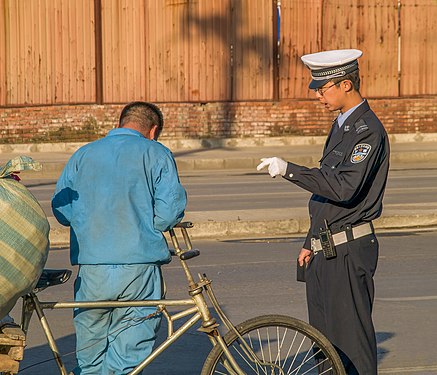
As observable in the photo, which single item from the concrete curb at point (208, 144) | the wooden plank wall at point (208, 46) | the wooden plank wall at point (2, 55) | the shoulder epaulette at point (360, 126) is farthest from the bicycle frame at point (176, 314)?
the wooden plank wall at point (2, 55)

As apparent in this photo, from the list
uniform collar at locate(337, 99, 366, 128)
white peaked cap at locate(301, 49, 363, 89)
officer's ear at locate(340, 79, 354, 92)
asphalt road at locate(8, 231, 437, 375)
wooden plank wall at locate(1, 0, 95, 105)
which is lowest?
asphalt road at locate(8, 231, 437, 375)

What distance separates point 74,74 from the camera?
2548cm

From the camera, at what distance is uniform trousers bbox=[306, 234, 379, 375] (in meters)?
5.64

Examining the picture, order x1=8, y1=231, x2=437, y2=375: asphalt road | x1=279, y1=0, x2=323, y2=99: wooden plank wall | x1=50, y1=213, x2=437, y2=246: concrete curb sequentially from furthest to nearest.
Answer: x1=279, y1=0, x2=323, y2=99: wooden plank wall < x1=50, y1=213, x2=437, y2=246: concrete curb < x1=8, y1=231, x2=437, y2=375: asphalt road

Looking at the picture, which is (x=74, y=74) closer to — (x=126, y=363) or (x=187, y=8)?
(x=187, y=8)

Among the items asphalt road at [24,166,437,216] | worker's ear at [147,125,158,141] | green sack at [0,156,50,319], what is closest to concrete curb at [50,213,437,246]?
asphalt road at [24,166,437,216]

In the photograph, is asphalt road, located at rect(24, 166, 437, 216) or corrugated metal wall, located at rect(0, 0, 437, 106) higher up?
corrugated metal wall, located at rect(0, 0, 437, 106)

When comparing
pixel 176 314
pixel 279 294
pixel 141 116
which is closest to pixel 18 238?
pixel 176 314

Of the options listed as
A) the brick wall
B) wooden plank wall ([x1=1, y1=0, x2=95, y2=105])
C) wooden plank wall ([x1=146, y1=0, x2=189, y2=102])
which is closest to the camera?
wooden plank wall ([x1=1, y1=0, x2=95, y2=105])

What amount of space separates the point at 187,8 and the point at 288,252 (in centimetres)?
1449

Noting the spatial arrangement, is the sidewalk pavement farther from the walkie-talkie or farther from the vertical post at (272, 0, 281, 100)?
the walkie-talkie

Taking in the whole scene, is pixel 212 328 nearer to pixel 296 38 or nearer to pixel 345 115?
pixel 345 115

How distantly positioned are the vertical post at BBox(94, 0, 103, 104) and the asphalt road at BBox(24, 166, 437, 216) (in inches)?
165

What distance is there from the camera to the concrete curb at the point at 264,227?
1268 centimetres
